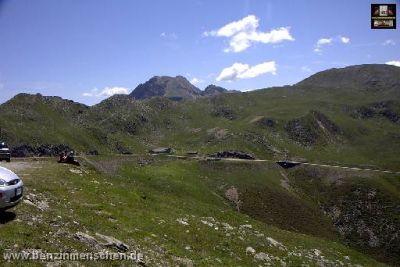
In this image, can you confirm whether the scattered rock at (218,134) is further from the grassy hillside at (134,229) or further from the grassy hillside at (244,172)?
the grassy hillside at (134,229)

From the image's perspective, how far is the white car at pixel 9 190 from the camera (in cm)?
2155

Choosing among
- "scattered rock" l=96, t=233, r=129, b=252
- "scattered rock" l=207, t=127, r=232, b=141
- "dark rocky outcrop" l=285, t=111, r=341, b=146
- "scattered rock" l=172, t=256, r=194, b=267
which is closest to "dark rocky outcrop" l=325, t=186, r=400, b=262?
"scattered rock" l=172, t=256, r=194, b=267

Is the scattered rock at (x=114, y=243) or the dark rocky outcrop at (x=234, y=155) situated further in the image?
the dark rocky outcrop at (x=234, y=155)

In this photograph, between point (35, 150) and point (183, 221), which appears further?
point (35, 150)

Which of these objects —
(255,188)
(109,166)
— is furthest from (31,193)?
(255,188)

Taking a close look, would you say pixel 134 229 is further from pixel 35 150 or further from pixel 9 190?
pixel 35 150

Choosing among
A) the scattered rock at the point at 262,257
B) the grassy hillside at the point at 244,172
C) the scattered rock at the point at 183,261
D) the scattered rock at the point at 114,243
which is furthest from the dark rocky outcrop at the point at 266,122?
the scattered rock at the point at 114,243

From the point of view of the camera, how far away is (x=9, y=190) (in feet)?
71.7

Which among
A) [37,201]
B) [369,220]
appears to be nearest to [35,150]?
[369,220]

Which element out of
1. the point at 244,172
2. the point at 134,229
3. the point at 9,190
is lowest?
the point at 244,172

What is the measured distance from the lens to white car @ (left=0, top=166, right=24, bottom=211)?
21.5m

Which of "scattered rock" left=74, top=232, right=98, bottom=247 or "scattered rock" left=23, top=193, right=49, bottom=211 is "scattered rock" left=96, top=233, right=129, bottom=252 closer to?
"scattered rock" left=74, top=232, right=98, bottom=247

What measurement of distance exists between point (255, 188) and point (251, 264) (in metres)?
62.4

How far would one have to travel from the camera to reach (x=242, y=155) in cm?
13300
